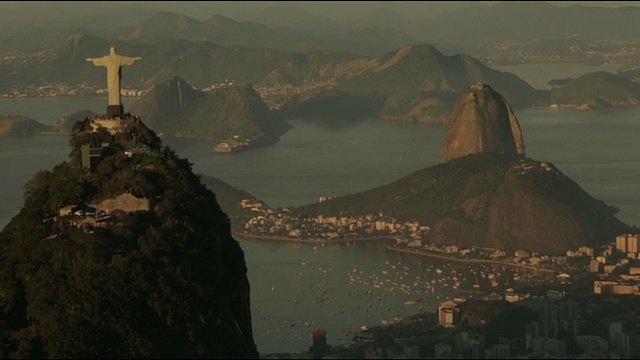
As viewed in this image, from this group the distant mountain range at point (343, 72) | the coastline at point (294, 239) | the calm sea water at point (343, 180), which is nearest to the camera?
the calm sea water at point (343, 180)

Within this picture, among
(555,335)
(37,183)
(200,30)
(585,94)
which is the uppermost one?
(200,30)

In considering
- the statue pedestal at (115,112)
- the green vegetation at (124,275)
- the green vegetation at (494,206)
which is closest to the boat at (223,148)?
the green vegetation at (494,206)

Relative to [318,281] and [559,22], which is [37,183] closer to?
[318,281]

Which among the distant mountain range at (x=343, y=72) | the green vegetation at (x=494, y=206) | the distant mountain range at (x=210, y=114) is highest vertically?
the distant mountain range at (x=343, y=72)

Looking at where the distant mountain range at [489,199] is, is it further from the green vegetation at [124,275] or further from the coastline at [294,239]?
the green vegetation at [124,275]

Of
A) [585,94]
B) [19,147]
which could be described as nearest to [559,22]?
[585,94]
